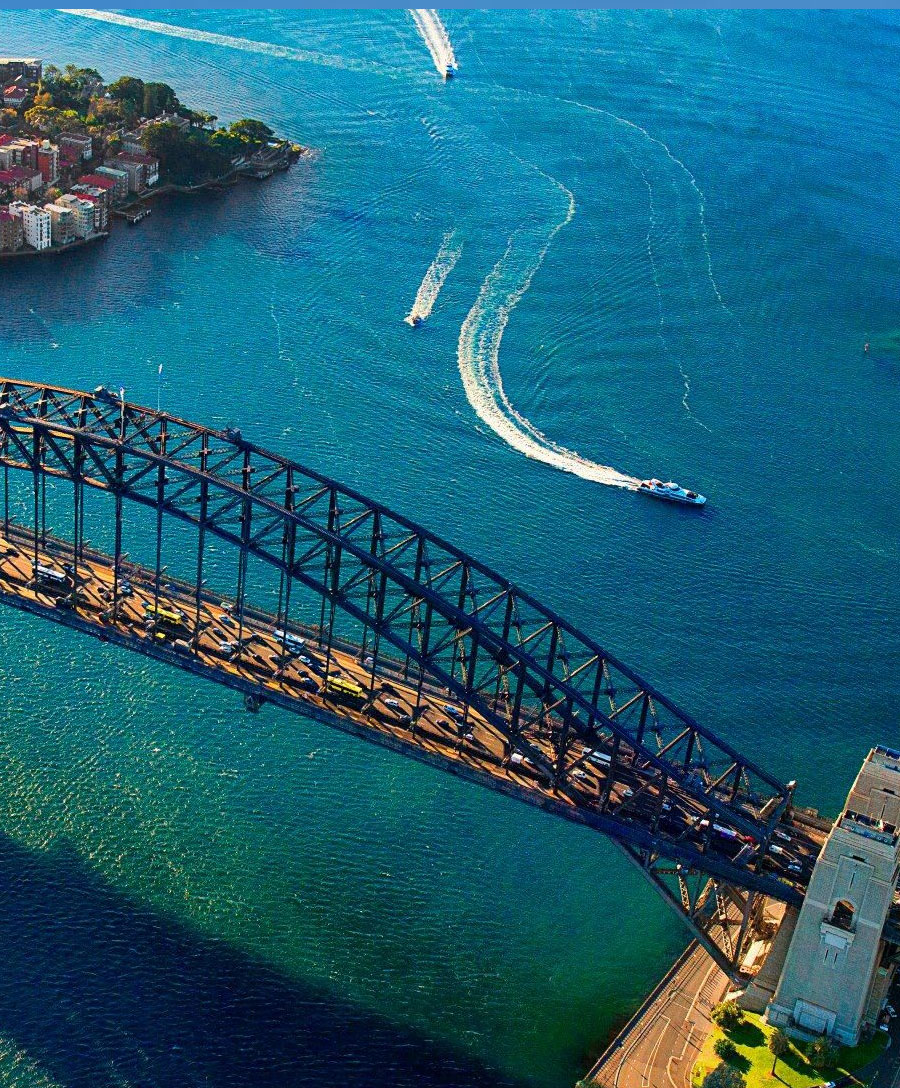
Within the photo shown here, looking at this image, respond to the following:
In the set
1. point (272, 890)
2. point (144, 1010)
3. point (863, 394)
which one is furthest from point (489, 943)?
point (863, 394)

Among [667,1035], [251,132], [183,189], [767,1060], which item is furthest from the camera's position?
A: [251,132]

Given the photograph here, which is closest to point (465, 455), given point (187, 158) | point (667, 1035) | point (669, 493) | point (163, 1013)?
point (669, 493)

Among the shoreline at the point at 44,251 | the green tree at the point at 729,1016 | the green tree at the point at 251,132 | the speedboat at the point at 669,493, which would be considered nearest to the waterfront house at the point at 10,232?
the shoreline at the point at 44,251

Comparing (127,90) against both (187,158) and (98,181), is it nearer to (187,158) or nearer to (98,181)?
(187,158)

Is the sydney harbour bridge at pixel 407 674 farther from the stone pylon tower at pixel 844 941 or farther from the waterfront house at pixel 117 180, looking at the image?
the waterfront house at pixel 117 180

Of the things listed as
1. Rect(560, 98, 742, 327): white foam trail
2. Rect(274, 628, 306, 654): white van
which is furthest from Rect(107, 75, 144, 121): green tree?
Rect(274, 628, 306, 654): white van

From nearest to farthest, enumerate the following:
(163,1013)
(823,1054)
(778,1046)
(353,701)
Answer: (823,1054) → (778,1046) → (163,1013) → (353,701)
